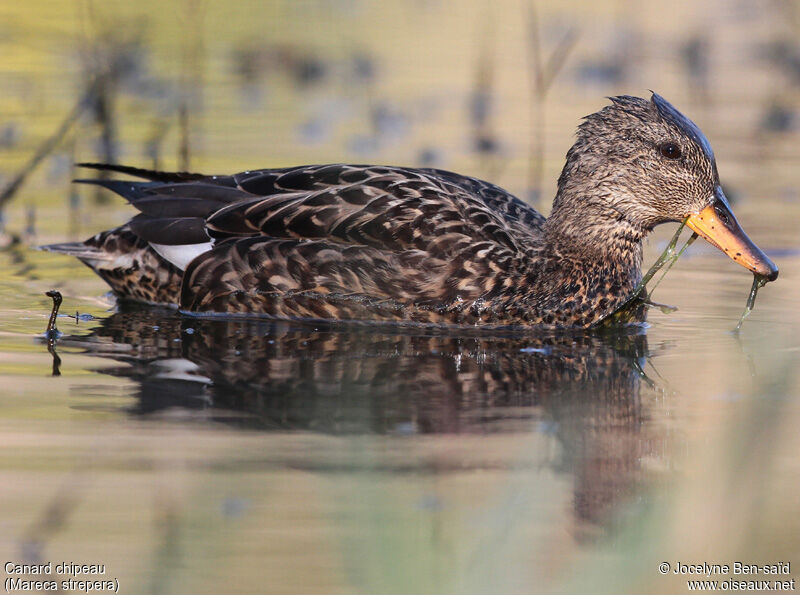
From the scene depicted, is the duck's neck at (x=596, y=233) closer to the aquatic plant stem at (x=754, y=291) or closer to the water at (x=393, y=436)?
the water at (x=393, y=436)

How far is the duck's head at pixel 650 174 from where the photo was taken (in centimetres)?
720

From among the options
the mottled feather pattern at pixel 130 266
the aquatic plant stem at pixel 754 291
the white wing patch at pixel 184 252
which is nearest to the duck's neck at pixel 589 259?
the aquatic plant stem at pixel 754 291

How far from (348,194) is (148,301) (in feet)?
4.34

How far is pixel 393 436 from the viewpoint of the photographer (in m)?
5.18

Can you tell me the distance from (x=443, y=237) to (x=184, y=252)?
1.38 metres

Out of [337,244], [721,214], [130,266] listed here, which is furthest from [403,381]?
[130,266]

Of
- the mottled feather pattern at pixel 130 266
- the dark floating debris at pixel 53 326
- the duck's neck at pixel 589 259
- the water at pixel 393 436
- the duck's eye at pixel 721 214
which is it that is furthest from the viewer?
the mottled feather pattern at pixel 130 266

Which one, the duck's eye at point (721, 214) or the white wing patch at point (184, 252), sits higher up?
the duck's eye at point (721, 214)

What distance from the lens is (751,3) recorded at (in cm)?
1803

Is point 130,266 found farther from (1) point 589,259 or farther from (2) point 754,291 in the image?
(2) point 754,291

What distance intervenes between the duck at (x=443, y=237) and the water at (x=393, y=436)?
0.64ft

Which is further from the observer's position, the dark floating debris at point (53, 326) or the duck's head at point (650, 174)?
the duck's head at point (650, 174)

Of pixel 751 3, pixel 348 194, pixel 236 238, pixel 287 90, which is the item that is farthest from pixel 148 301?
pixel 751 3

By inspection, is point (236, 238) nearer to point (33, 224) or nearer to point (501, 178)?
point (33, 224)
